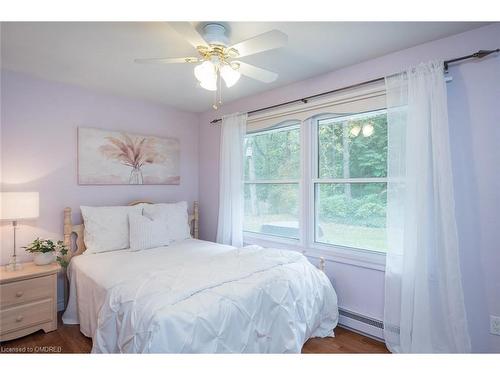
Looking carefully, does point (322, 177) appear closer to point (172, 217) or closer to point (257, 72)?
point (257, 72)

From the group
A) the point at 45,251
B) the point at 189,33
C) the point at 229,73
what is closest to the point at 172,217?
the point at 45,251

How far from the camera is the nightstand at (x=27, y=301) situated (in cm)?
213

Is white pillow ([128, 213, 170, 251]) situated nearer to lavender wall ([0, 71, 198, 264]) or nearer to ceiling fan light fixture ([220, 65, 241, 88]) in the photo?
lavender wall ([0, 71, 198, 264])

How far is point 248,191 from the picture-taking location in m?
3.46

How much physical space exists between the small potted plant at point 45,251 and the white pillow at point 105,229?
0.22 m

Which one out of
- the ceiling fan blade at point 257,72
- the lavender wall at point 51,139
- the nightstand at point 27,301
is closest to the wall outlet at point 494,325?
the ceiling fan blade at point 257,72

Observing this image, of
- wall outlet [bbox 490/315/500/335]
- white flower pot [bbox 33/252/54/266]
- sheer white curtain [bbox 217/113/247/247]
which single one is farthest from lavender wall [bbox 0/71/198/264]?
wall outlet [bbox 490/315/500/335]

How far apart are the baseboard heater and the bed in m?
0.17

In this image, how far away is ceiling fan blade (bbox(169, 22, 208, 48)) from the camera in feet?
4.88

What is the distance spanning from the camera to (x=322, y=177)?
2.78 metres

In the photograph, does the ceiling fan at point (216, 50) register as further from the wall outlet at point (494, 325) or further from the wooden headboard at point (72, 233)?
the wall outlet at point (494, 325)

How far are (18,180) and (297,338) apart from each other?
2.77 meters
